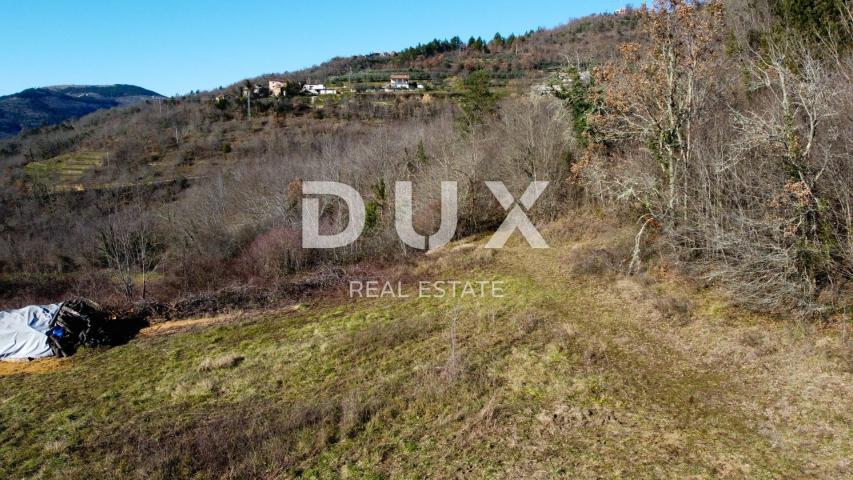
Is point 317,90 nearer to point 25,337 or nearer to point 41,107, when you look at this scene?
point 25,337

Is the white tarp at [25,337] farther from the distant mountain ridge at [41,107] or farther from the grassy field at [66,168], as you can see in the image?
the distant mountain ridge at [41,107]

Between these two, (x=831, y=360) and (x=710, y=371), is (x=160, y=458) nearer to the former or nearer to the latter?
(x=710, y=371)

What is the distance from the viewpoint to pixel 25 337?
520 inches

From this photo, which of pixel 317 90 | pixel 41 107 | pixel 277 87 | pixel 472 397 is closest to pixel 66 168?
pixel 277 87

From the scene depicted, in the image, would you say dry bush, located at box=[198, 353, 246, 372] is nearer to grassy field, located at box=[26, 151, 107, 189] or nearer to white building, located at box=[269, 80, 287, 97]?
grassy field, located at box=[26, 151, 107, 189]

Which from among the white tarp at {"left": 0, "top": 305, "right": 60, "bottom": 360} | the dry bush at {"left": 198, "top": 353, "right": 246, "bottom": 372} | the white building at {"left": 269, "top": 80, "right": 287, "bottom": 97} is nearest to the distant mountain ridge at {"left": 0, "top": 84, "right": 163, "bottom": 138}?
the white building at {"left": 269, "top": 80, "right": 287, "bottom": 97}

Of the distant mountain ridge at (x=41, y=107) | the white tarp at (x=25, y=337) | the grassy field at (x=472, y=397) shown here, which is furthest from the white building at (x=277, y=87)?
the grassy field at (x=472, y=397)

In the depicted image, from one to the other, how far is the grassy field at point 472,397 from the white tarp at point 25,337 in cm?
92

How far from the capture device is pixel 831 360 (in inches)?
311

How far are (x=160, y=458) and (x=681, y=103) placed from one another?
13354 millimetres

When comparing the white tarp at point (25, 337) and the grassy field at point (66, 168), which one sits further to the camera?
the grassy field at point (66, 168)

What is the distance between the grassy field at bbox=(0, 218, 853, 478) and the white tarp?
92cm

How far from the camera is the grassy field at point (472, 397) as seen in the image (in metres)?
6.59

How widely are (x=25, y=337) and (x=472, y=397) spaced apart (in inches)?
486
